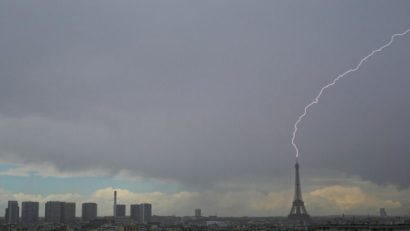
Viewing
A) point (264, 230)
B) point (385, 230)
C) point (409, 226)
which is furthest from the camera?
point (264, 230)

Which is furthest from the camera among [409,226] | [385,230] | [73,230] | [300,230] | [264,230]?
[73,230]

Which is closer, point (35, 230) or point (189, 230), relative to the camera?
point (189, 230)

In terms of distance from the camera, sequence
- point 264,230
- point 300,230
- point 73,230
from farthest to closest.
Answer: point 73,230 < point 264,230 < point 300,230

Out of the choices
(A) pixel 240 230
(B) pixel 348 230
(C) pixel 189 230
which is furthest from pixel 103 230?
(B) pixel 348 230

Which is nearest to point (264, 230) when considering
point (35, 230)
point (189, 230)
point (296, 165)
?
point (189, 230)

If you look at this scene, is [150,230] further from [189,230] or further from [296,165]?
[296,165]

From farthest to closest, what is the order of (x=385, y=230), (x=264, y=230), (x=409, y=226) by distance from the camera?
(x=264, y=230), (x=409, y=226), (x=385, y=230)

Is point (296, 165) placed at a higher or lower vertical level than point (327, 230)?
higher

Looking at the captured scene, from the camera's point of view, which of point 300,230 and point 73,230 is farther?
point 73,230

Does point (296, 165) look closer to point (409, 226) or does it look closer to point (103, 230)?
point (409, 226)
